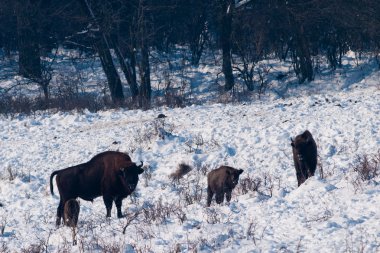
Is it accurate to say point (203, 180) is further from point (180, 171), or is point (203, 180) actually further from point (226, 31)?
point (226, 31)

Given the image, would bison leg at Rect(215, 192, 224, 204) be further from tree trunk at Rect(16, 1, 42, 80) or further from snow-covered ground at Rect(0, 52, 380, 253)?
tree trunk at Rect(16, 1, 42, 80)

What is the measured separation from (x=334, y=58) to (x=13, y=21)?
51.5 ft

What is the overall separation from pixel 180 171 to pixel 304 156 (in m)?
3.32

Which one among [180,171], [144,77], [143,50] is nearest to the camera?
[180,171]

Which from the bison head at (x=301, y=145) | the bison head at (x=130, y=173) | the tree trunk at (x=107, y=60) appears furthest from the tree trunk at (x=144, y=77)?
the bison head at (x=130, y=173)

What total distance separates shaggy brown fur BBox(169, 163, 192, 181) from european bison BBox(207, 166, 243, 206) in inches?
80.8

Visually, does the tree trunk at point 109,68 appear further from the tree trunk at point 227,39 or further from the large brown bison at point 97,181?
the large brown bison at point 97,181

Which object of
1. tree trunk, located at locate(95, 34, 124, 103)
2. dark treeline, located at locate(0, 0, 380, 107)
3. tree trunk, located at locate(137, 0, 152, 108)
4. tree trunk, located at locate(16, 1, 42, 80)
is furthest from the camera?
tree trunk, located at locate(16, 1, 42, 80)

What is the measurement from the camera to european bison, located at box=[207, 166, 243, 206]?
10720 millimetres

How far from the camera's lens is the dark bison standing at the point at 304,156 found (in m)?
10.9

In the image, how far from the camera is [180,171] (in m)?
13.5

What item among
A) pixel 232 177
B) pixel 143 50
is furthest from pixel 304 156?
pixel 143 50

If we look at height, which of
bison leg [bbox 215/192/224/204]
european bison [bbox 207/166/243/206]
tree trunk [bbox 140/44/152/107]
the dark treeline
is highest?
the dark treeline

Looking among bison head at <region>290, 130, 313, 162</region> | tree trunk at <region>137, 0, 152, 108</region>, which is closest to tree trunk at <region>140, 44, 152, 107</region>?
tree trunk at <region>137, 0, 152, 108</region>
